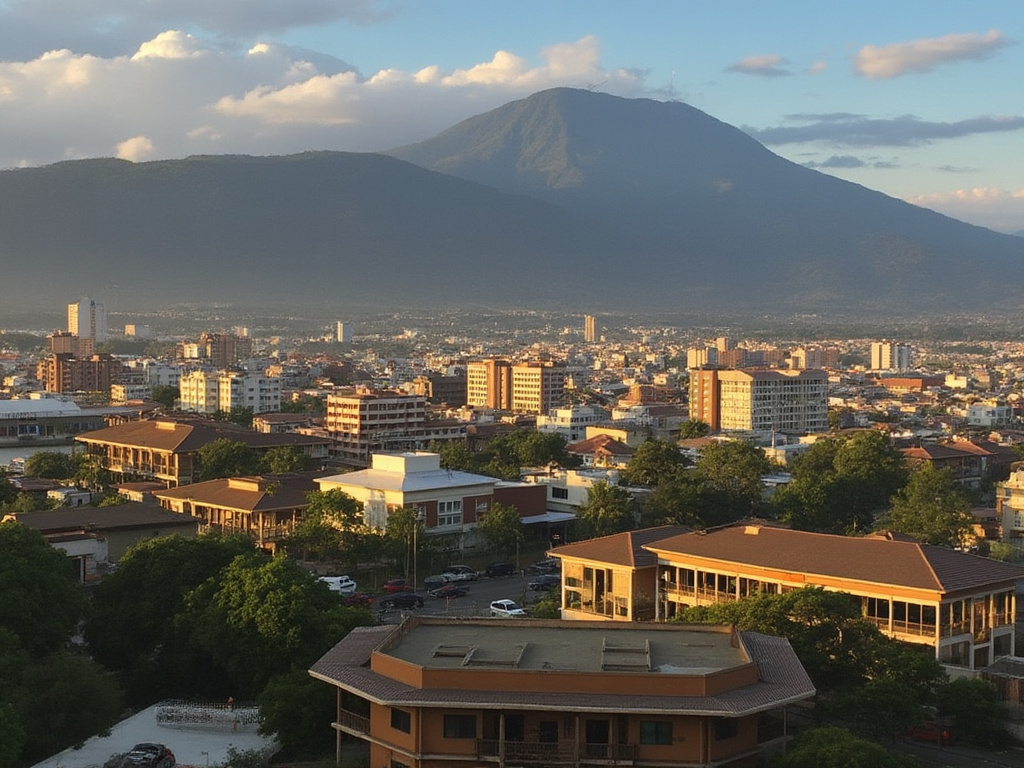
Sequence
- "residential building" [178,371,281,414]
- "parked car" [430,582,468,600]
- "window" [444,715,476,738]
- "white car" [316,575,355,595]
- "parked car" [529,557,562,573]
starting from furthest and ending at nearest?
"residential building" [178,371,281,414] → "parked car" [529,557,562,573] → "parked car" [430,582,468,600] → "white car" [316,575,355,595] → "window" [444,715,476,738]

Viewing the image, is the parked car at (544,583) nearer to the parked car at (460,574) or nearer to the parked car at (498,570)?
the parked car at (498,570)

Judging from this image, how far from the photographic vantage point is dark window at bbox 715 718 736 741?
45.9 feet

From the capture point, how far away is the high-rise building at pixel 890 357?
14238 centimetres

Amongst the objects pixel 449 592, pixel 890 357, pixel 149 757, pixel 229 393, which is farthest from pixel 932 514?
pixel 890 357

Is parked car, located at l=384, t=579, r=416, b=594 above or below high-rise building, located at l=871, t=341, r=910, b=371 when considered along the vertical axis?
Result: below

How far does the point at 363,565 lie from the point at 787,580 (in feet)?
43.7

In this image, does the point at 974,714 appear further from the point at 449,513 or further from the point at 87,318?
the point at 87,318

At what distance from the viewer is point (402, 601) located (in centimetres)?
2795

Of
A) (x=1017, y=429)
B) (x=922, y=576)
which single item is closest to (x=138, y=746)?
(x=922, y=576)

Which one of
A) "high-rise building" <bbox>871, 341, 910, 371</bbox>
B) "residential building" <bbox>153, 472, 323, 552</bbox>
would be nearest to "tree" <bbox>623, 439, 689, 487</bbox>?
"residential building" <bbox>153, 472, 323, 552</bbox>

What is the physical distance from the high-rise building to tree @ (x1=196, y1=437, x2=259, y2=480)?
10692cm

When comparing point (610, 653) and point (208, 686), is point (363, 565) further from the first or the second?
point (610, 653)

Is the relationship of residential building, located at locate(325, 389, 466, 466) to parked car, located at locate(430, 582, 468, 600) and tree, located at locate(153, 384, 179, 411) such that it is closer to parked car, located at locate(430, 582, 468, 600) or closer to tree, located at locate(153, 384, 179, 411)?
tree, located at locate(153, 384, 179, 411)

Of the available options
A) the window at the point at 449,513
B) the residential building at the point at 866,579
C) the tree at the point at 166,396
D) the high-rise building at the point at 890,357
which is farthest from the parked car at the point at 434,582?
the high-rise building at the point at 890,357
